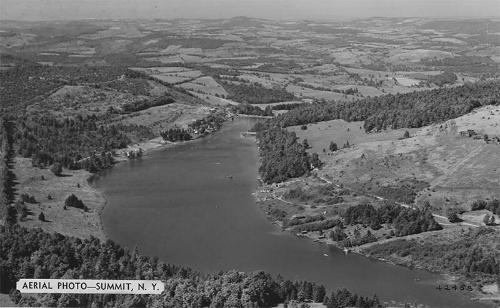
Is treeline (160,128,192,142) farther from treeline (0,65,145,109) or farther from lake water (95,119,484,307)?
treeline (0,65,145,109)

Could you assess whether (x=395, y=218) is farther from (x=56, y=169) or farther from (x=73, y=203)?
(x=56, y=169)

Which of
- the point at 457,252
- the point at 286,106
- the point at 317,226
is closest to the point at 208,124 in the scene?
the point at 286,106

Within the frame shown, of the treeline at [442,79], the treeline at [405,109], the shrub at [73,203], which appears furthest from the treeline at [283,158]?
the treeline at [442,79]

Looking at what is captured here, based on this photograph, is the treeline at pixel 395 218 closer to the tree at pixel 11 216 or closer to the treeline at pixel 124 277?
the treeline at pixel 124 277

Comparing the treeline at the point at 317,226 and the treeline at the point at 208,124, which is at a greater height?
the treeline at the point at 317,226

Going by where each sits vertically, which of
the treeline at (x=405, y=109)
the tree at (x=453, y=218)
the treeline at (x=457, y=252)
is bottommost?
the treeline at (x=457, y=252)

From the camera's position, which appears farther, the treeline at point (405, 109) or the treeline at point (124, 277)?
the treeline at point (405, 109)

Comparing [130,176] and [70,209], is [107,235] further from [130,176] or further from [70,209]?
[130,176]
